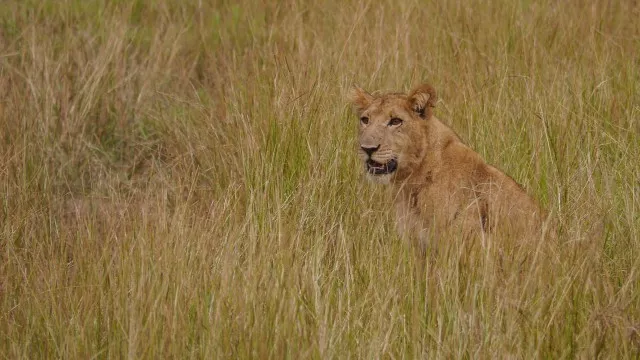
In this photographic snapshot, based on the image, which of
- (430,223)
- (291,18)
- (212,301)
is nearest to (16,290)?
(212,301)

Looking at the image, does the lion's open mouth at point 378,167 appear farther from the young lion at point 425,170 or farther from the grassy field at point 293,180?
the grassy field at point 293,180

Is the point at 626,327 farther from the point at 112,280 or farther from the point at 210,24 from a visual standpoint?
the point at 210,24

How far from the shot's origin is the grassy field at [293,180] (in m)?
3.87

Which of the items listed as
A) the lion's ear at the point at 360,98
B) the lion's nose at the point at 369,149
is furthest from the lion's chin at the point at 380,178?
the lion's ear at the point at 360,98

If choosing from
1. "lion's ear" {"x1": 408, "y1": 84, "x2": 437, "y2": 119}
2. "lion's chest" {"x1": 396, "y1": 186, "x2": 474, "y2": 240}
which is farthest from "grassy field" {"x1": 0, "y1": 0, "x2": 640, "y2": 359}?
"lion's ear" {"x1": 408, "y1": 84, "x2": 437, "y2": 119}

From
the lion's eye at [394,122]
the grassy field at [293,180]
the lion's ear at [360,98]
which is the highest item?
the lion's ear at [360,98]

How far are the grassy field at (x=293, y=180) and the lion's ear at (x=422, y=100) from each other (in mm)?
399

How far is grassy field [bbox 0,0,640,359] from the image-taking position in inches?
152

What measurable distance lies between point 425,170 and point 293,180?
66 cm

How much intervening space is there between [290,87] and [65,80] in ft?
5.76

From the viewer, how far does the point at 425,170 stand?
524 centimetres

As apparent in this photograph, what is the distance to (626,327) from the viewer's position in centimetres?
363

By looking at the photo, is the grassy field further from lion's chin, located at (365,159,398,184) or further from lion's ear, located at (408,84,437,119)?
lion's ear, located at (408,84,437,119)

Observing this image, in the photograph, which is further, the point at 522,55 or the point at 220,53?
the point at 220,53
